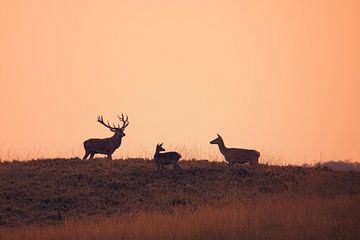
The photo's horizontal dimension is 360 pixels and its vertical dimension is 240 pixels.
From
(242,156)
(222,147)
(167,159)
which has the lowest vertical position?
(167,159)

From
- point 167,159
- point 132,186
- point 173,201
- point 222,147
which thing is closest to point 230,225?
point 173,201

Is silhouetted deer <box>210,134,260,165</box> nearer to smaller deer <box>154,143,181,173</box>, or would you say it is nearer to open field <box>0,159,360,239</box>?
open field <box>0,159,360,239</box>

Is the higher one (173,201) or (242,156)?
(242,156)

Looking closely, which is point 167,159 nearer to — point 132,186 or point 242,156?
point 132,186

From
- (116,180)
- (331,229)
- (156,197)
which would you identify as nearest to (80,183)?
(116,180)

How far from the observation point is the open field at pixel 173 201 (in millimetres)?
20141

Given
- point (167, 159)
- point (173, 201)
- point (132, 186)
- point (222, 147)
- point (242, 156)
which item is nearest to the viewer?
point (173, 201)

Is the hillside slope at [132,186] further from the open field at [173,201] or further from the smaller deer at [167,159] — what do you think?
the smaller deer at [167,159]

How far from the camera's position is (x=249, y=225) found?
20.4 m

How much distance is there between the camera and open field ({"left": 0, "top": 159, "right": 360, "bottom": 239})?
66.1 ft

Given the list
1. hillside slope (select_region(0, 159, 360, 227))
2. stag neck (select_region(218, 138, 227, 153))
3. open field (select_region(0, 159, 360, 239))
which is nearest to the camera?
open field (select_region(0, 159, 360, 239))

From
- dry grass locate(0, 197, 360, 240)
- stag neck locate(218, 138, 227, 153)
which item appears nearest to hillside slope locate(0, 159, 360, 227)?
stag neck locate(218, 138, 227, 153)

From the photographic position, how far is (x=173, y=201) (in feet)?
85.3

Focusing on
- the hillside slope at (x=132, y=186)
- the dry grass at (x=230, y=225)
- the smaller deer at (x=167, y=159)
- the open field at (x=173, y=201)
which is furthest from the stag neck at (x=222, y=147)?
the dry grass at (x=230, y=225)
